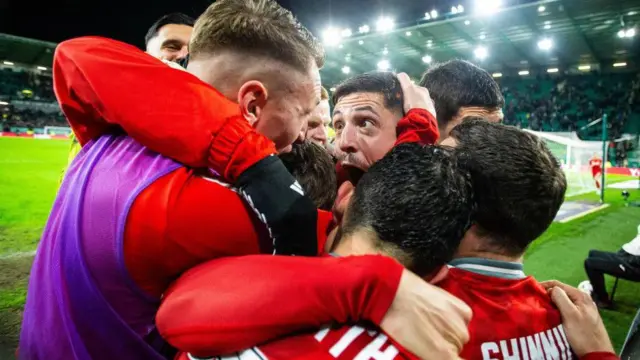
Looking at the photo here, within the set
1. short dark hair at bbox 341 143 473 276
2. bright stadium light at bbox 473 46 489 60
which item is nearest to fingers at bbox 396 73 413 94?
short dark hair at bbox 341 143 473 276

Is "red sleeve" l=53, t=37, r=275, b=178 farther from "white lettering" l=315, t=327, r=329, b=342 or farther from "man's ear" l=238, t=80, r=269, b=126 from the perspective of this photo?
"white lettering" l=315, t=327, r=329, b=342

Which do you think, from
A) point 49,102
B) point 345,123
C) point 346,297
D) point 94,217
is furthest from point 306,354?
point 49,102

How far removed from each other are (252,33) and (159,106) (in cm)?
32

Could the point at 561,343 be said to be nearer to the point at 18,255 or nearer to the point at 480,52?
the point at 18,255

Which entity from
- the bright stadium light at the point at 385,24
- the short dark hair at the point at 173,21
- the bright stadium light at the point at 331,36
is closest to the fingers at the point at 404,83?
the short dark hair at the point at 173,21

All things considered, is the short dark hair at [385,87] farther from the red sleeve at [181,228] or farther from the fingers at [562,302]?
the red sleeve at [181,228]

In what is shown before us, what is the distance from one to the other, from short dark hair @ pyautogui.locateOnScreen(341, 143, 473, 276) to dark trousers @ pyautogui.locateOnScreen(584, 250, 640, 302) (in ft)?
13.9

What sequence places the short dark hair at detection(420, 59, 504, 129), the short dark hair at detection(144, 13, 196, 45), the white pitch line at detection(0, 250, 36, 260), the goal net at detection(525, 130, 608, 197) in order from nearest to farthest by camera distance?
the short dark hair at detection(420, 59, 504, 129) < the short dark hair at detection(144, 13, 196, 45) < the white pitch line at detection(0, 250, 36, 260) < the goal net at detection(525, 130, 608, 197)

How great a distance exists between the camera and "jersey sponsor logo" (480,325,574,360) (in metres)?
1.16

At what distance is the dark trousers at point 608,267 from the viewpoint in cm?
411

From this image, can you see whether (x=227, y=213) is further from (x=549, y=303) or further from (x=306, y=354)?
(x=549, y=303)

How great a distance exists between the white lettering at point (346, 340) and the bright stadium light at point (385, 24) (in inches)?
913

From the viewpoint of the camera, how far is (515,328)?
1.20 meters

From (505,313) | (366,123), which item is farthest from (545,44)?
(505,313)
